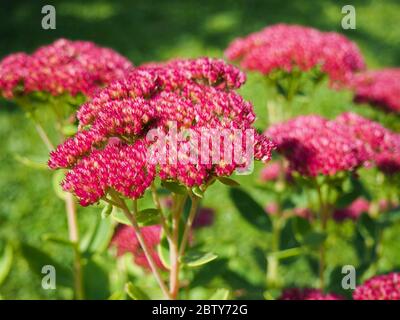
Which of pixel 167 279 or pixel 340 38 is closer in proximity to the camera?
pixel 167 279

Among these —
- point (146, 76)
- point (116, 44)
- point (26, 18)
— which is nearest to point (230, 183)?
point (146, 76)

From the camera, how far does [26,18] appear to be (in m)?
5.18

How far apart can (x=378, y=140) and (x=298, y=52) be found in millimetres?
388

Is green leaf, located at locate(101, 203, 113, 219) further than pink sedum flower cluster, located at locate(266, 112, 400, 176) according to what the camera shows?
No

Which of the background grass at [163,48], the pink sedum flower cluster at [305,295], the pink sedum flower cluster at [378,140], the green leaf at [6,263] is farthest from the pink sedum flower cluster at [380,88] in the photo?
the green leaf at [6,263]

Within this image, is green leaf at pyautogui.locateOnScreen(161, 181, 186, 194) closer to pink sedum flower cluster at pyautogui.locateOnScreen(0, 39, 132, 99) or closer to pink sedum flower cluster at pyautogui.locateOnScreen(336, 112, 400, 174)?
pink sedum flower cluster at pyautogui.locateOnScreen(0, 39, 132, 99)

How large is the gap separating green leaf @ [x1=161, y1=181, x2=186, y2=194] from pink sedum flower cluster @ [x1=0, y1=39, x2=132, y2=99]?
19.0 inches

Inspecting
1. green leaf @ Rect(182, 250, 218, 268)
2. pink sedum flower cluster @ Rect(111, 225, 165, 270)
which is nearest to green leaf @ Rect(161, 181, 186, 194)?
green leaf @ Rect(182, 250, 218, 268)

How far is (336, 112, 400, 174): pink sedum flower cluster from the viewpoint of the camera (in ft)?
5.66

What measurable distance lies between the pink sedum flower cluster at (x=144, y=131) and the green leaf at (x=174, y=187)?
0.10ft

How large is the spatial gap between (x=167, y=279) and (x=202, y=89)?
0.79 m

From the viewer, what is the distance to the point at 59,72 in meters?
1.59

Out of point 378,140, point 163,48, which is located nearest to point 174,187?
point 378,140
